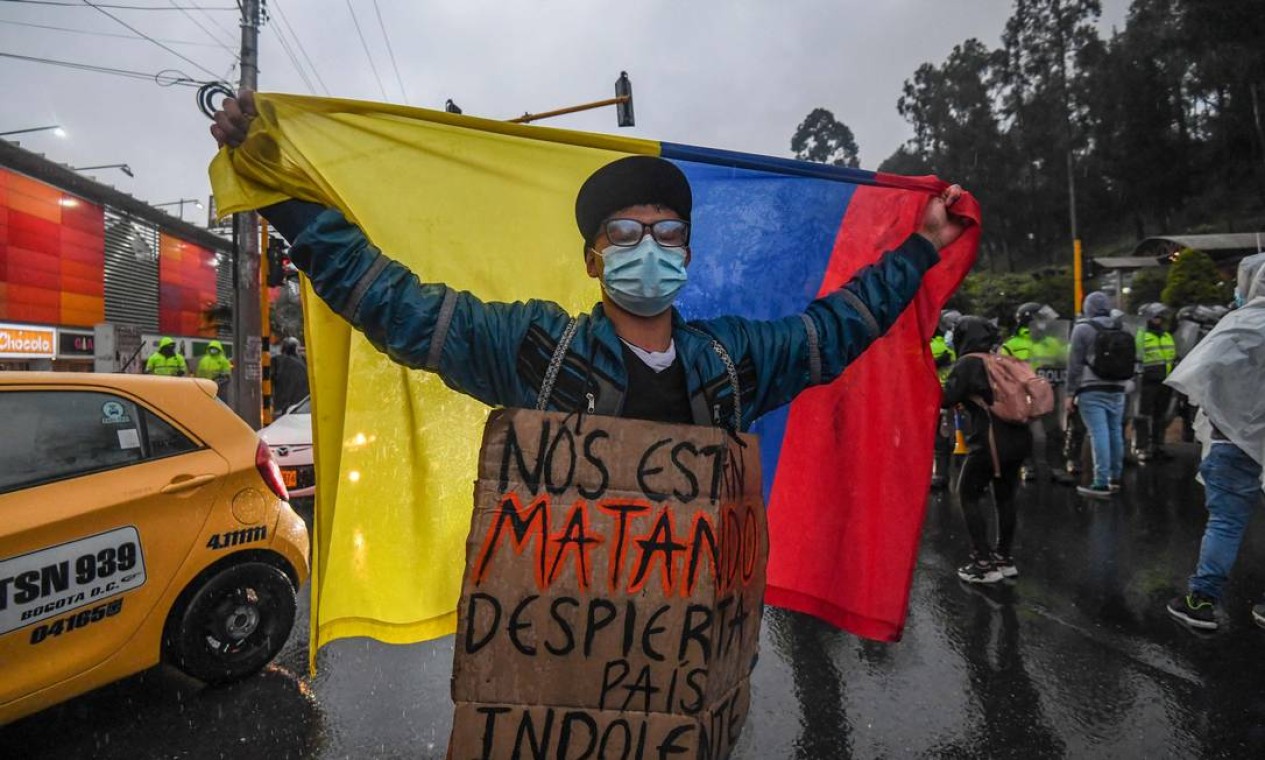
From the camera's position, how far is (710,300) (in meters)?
2.43

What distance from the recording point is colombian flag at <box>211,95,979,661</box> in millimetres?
2029

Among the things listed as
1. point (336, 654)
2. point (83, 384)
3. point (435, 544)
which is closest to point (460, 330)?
point (435, 544)

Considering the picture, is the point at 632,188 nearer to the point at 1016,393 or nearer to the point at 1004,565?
the point at 1016,393

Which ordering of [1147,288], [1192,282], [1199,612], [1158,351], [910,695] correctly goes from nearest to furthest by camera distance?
[910,695], [1199,612], [1158,351], [1192,282], [1147,288]

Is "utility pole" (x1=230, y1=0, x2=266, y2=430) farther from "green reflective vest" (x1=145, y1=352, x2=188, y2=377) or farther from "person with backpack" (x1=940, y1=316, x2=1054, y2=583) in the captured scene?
"person with backpack" (x1=940, y1=316, x2=1054, y2=583)

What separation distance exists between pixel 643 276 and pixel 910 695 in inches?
105

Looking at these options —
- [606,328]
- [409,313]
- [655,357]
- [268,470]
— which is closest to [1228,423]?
[655,357]

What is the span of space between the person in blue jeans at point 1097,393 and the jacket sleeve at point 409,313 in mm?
6551

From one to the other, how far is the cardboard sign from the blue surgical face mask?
367mm

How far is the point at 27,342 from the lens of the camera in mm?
19641

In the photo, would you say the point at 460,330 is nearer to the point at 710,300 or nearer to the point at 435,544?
the point at 435,544

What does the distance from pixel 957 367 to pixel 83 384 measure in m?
4.89

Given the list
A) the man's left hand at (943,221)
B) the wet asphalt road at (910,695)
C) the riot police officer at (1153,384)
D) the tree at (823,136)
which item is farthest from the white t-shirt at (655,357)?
the tree at (823,136)

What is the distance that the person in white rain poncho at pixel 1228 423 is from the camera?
11.9 feet
